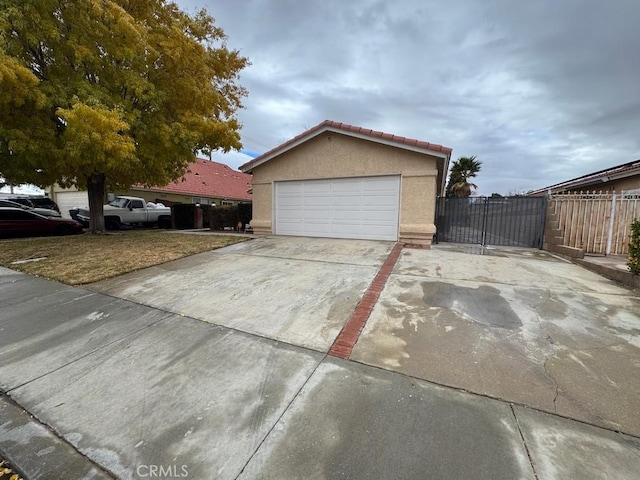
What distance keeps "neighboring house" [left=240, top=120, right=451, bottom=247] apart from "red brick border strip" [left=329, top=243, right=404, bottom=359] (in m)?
3.74

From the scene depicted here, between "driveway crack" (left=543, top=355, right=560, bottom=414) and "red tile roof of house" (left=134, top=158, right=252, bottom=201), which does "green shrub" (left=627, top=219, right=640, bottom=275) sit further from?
"red tile roof of house" (left=134, top=158, right=252, bottom=201)

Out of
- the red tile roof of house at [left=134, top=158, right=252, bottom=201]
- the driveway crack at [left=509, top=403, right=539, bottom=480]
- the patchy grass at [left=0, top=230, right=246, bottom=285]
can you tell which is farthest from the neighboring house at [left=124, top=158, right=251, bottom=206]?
the driveway crack at [left=509, top=403, right=539, bottom=480]

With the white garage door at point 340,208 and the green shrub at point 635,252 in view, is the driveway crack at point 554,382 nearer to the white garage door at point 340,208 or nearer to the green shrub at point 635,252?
the green shrub at point 635,252

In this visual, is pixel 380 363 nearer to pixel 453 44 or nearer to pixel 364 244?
pixel 364 244

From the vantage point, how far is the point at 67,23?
7637mm

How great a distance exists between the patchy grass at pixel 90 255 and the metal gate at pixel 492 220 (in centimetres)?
763

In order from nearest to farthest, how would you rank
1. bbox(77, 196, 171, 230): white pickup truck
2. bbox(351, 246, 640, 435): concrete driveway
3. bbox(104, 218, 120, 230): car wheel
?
1. bbox(351, 246, 640, 435): concrete driveway
2. bbox(104, 218, 120, 230): car wheel
3. bbox(77, 196, 171, 230): white pickup truck

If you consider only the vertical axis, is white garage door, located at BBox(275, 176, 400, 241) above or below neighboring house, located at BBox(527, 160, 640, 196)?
below

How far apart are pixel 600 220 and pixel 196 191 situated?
22.9 meters

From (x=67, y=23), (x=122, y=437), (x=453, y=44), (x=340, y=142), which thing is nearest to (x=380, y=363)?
(x=122, y=437)

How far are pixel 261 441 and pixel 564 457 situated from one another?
6.49 ft

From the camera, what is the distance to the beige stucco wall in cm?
891

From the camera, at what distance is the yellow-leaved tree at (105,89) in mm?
6867

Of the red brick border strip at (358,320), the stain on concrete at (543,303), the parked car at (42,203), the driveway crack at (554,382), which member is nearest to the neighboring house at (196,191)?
the parked car at (42,203)
